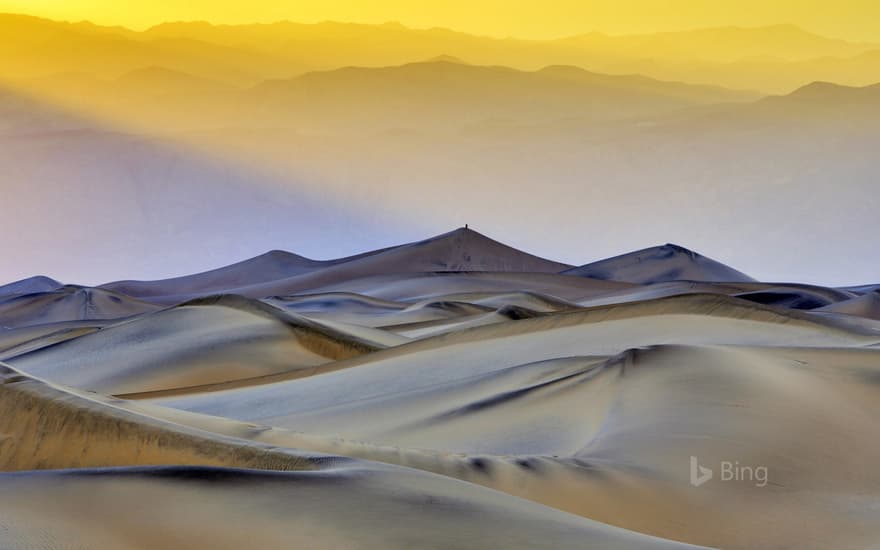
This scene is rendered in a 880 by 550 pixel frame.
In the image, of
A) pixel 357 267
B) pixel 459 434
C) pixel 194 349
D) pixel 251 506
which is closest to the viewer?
pixel 251 506

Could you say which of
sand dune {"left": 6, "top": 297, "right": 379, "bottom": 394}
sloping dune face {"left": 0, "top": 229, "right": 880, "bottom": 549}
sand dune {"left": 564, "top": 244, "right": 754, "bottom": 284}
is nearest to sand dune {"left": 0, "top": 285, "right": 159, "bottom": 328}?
sand dune {"left": 564, "top": 244, "right": 754, "bottom": 284}

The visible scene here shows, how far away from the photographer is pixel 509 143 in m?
66.2

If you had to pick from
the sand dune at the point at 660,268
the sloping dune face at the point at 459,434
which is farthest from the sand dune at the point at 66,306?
the sloping dune face at the point at 459,434

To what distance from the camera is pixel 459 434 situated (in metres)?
4.38

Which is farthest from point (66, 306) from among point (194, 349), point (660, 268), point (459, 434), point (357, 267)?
point (459, 434)

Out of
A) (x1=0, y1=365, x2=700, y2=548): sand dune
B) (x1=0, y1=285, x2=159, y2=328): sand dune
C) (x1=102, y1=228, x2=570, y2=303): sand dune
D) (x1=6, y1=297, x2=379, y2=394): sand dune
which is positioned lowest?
(x1=0, y1=365, x2=700, y2=548): sand dune

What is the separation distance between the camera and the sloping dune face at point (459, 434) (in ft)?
7.84

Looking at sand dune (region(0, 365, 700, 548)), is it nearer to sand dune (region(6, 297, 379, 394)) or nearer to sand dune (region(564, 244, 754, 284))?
sand dune (region(6, 297, 379, 394))

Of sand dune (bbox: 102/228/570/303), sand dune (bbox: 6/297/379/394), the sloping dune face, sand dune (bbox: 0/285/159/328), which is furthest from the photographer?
sand dune (bbox: 102/228/570/303)

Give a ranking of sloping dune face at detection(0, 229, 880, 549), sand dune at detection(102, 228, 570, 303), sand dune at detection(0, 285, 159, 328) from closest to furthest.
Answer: sloping dune face at detection(0, 229, 880, 549) → sand dune at detection(0, 285, 159, 328) → sand dune at detection(102, 228, 570, 303)

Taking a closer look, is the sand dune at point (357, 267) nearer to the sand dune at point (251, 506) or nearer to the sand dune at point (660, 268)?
the sand dune at point (660, 268)

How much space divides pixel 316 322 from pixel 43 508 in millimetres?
7046

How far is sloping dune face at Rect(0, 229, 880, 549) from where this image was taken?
239 cm

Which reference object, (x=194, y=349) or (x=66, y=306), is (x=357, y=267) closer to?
(x=66, y=306)
